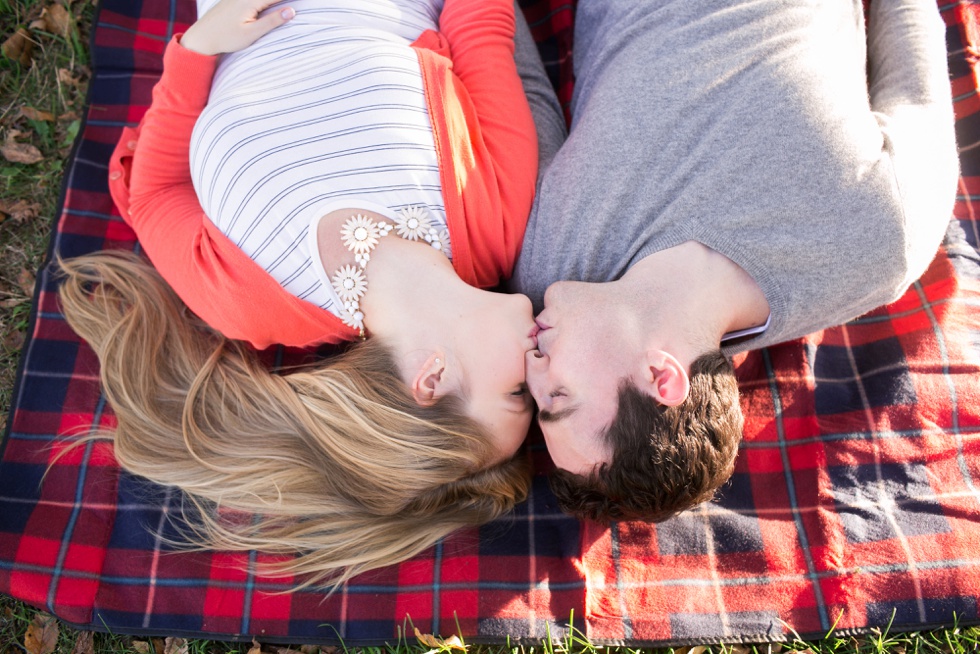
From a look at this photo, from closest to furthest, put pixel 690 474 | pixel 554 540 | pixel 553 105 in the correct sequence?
1. pixel 690 474
2. pixel 554 540
3. pixel 553 105

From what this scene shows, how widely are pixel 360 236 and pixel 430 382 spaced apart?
651 mm

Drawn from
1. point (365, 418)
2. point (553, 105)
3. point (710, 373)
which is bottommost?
point (365, 418)

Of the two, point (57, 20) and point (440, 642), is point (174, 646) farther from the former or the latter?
point (57, 20)

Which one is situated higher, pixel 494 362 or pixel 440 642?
pixel 494 362

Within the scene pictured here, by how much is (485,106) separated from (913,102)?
1.90 m

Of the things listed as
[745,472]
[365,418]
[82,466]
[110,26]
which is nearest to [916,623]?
[745,472]

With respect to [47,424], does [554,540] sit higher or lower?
lower

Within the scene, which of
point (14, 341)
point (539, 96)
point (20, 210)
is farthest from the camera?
point (20, 210)

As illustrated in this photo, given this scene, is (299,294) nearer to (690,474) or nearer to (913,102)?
(690,474)

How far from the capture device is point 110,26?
3.84 m

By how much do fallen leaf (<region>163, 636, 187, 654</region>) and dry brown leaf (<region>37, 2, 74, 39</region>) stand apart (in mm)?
3443

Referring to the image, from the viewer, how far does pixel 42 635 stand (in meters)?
3.12

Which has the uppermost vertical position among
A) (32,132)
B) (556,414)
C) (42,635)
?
(32,132)

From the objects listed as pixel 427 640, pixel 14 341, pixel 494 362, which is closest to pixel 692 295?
pixel 494 362
